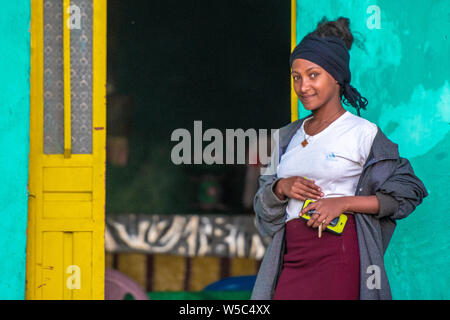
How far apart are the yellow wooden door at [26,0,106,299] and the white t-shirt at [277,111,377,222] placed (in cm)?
Result: 164

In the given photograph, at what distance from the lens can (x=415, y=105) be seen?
3.90 m

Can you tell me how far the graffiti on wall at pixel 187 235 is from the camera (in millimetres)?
4180

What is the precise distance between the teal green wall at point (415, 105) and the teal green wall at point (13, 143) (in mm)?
1999

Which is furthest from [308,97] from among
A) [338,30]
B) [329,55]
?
[338,30]

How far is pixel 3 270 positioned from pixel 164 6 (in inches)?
78.1

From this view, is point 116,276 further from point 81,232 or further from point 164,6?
point 164,6

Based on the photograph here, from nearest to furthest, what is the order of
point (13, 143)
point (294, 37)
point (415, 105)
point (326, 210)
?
point (326, 210) → point (13, 143) → point (415, 105) → point (294, 37)

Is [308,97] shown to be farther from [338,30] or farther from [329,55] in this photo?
[338,30]

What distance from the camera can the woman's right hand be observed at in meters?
2.65

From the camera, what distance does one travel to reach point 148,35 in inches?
165

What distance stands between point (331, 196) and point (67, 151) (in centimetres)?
193

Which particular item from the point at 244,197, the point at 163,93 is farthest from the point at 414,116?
the point at 163,93

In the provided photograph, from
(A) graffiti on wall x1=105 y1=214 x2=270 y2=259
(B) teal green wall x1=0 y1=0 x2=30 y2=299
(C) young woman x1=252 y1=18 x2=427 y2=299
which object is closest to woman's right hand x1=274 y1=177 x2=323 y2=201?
(C) young woman x1=252 y1=18 x2=427 y2=299
